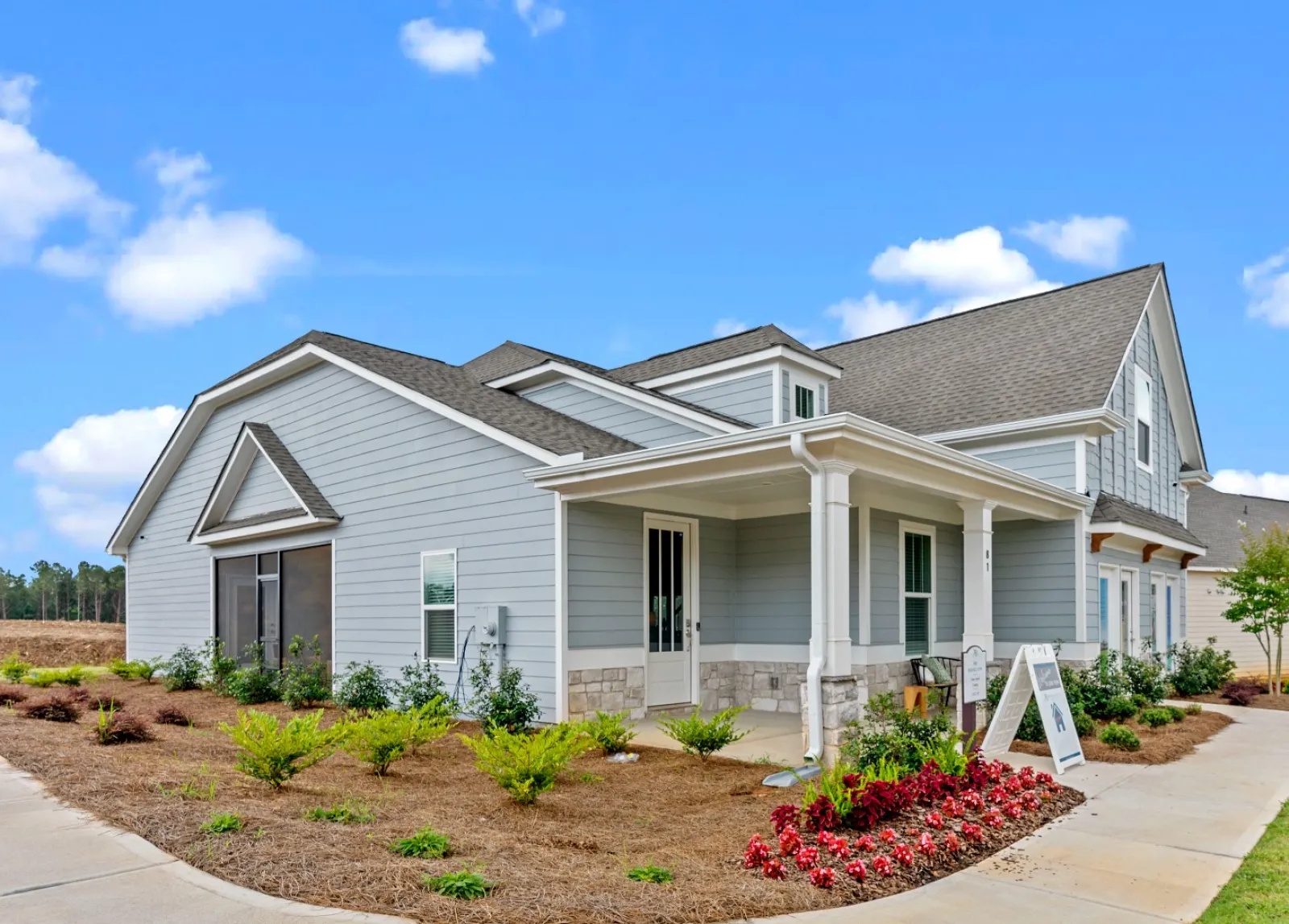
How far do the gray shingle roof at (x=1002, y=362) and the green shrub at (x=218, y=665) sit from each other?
35.0 feet

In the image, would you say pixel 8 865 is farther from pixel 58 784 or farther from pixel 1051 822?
pixel 1051 822

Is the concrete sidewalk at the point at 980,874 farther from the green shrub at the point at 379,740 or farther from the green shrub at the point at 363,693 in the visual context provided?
the green shrub at the point at 363,693

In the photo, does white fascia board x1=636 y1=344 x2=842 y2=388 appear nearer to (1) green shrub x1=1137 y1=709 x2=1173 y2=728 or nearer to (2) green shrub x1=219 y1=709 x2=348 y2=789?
(1) green shrub x1=1137 y1=709 x2=1173 y2=728

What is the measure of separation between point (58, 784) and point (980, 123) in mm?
14115

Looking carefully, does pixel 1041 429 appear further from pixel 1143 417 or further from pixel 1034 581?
pixel 1143 417

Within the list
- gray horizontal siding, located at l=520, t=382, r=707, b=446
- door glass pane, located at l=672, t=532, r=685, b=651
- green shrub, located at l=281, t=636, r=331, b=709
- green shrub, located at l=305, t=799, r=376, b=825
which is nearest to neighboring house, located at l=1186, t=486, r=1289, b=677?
gray horizontal siding, located at l=520, t=382, r=707, b=446

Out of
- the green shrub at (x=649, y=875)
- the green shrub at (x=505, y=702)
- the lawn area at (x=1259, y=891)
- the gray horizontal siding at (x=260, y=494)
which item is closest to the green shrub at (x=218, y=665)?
the gray horizontal siding at (x=260, y=494)

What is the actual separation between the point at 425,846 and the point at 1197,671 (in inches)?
603

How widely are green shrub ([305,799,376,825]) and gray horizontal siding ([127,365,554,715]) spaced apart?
3.97 m

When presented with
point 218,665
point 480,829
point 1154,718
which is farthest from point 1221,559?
point 480,829

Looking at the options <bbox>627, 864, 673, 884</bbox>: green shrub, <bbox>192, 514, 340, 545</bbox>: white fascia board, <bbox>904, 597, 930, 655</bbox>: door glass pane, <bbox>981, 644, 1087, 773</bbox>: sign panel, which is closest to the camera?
<bbox>627, 864, 673, 884</bbox>: green shrub

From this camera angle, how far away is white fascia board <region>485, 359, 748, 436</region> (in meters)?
12.5

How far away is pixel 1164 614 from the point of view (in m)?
17.3

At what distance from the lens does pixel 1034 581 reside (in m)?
13.6
